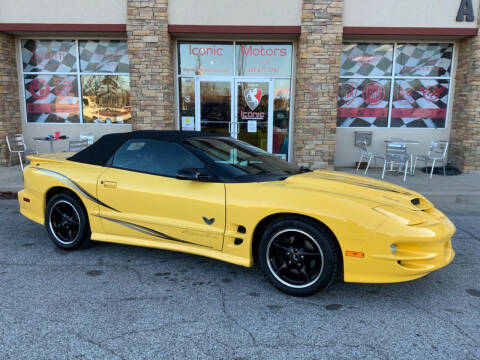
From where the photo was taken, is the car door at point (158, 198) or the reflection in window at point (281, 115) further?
the reflection in window at point (281, 115)

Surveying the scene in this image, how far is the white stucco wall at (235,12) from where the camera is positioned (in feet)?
30.5

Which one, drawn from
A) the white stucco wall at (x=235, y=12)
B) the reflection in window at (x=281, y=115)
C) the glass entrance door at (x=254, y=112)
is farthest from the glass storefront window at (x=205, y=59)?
the reflection in window at (x=281, y=115)

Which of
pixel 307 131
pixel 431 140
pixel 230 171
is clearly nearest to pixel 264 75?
pixel 307 131

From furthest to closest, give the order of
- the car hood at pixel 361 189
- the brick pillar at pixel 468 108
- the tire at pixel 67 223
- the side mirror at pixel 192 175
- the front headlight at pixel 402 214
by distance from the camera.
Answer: the brick pillar at pixel 468 108 → the tire at pixel 67 223 → the side mirror at pixel 192 175 → the car hood at pixel 361 189 → the front headlight at pixel 402 214

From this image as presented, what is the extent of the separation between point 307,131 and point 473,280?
21.1 ft

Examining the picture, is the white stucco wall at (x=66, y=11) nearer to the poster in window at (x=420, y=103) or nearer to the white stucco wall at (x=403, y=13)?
the white stucco wall at (x=403, y=13)

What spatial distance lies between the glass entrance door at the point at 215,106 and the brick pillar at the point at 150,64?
1.02 meters

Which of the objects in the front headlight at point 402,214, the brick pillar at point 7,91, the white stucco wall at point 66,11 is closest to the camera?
the front headlight at point 402,214

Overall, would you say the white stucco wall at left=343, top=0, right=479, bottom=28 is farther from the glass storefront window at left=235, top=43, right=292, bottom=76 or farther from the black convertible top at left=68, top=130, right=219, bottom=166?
the black convertible top at left=68, top=130, right=219, bottom=166

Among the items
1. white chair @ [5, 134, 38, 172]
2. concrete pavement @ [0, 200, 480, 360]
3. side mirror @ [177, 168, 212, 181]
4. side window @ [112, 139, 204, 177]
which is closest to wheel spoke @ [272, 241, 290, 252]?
concrete pavement @ [0, 200, 480, 360]

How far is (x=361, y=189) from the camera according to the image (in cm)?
363

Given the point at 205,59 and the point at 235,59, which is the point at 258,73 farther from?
the point at 205,59

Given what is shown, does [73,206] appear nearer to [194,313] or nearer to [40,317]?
[40,317]

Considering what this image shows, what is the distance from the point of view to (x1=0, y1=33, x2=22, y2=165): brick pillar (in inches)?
395
